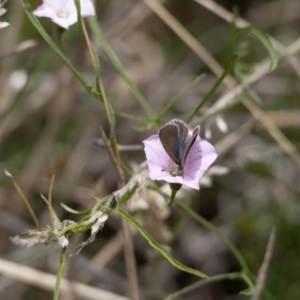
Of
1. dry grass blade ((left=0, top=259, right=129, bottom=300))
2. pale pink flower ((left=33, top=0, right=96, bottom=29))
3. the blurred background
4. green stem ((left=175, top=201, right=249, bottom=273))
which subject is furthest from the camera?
the blurred background

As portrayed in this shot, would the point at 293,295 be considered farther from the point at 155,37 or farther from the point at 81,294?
the point at 155,37

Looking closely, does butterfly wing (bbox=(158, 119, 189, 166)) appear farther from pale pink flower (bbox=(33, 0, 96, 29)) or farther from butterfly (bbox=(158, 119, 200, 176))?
pale pink flower (bbox=(33, 0, 96, 29))

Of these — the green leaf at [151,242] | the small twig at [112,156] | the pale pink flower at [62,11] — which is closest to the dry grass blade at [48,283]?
the small twig at [112,156]

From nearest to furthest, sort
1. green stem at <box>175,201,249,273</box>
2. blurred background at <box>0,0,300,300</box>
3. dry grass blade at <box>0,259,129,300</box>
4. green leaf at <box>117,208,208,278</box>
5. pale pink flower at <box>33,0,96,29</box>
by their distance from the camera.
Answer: green leaf at <box>117,208,208,278</box>, pale pink flower at <box>33,0,96,29</box>, green stem at <box>175,201,249,273</box>, dry grass blade at <box>0,259,129,300</box>, blurred background at <box>0,0,300,300</box>

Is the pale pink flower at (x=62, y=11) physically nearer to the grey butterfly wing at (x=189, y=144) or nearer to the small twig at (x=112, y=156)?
the small twig at (x=112, y=156)

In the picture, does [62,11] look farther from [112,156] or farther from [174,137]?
[174,137]

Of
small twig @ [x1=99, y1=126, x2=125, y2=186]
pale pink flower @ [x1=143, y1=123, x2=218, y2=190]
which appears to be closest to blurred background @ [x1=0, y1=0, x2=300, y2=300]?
small twig @ [x1=99, y1=126, x2=125, y2=186]

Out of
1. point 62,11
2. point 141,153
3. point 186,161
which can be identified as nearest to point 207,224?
point 186,161
